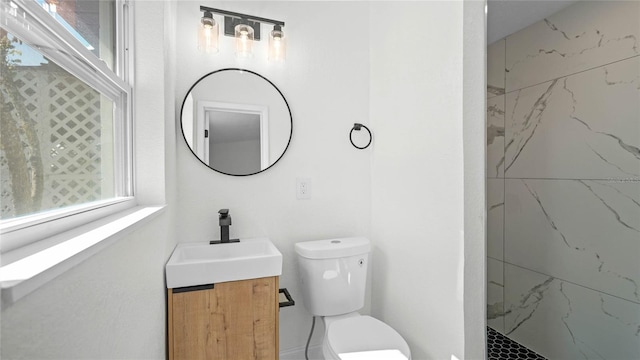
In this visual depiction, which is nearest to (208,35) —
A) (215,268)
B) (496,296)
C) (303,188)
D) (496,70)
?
(303,188)

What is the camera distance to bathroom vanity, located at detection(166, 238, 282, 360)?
117cm

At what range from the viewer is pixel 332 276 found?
1526 millimetres

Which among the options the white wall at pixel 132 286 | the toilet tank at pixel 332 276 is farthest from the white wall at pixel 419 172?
the white wall at pixel 132 286

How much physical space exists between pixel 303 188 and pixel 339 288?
60 centimetres

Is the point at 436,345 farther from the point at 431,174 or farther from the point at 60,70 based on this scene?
the point at 60,70

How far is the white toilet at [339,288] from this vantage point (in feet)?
4.53

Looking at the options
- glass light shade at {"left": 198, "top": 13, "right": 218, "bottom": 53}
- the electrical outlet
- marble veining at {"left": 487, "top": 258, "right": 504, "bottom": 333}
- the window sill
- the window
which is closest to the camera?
the window sill

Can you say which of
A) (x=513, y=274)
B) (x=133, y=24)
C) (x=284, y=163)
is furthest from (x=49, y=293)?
(x=513, y=274)

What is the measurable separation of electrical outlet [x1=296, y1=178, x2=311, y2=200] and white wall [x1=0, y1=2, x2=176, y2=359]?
26.2 inches

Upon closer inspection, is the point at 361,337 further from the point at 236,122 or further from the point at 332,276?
the point at 236,122

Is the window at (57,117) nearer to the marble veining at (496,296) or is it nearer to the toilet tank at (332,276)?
the toilet tank at (332,276)

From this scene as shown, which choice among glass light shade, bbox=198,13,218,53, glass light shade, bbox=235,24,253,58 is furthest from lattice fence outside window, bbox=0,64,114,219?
glass light shade, bbox=235,24,253,58

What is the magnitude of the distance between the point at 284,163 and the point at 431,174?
81 cm

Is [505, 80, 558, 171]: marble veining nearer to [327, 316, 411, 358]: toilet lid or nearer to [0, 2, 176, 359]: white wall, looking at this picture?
[327, 316, 411, 358]: toilet lid
